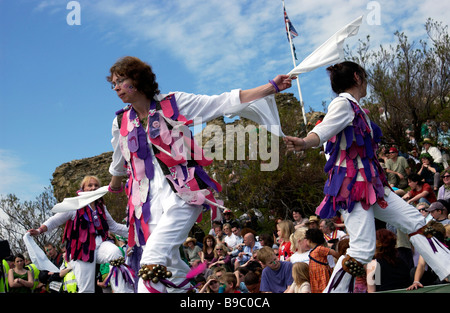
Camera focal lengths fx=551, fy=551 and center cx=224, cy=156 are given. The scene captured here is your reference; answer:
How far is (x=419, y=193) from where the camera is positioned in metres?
9.49

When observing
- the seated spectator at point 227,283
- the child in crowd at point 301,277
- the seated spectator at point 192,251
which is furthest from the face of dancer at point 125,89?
the seated spectator at point 192,251

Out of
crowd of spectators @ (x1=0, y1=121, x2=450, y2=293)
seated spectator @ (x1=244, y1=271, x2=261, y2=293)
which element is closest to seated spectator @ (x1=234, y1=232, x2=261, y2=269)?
crowd of spectators @ (x1=0, y1=121, x2=450, y2=293)

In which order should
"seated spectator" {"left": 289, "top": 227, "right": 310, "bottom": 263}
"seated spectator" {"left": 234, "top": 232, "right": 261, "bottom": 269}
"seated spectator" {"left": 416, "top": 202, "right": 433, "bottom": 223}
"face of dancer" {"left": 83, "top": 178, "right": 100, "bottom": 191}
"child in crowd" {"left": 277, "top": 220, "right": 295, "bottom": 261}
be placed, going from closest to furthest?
"face of dancer" {"left": 83, "top": 178, "right": 100, "bottom": 191}
"seated spectator" {"left": 289, "top": 227, "right": 310, "bottom": 263}
"seated spectator" {"left": 416, "top": 202, "right": 433, "bottom": 223}
"child in crowd" {"left": 277, "top": 220, "right": 295, "bottom": 261}
"seated spectator" {"left": 234, "top": 232, "right": 261, "bottom": 269}

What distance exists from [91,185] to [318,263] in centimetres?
278

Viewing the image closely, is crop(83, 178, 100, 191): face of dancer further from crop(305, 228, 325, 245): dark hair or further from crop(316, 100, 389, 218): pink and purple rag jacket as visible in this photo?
crop(316, 100, 389, 218): pink and purple rag jacket

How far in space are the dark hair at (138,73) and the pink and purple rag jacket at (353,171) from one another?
1.53m

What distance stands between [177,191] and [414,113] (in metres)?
15.0

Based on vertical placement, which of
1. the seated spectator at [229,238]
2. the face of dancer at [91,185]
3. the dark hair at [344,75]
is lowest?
the seated spectator at [229,238]

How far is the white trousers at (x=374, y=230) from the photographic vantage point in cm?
419

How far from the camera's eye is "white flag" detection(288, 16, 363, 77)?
4.57m

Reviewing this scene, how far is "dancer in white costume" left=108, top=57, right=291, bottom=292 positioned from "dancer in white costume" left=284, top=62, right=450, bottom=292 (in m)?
0.55

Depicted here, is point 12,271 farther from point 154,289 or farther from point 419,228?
point 419,228

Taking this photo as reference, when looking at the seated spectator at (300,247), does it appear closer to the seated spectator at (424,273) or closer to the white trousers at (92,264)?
the seated spectator at (424,273)

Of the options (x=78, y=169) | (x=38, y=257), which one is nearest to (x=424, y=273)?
(x=38, y=257)
